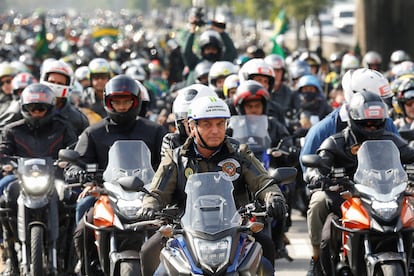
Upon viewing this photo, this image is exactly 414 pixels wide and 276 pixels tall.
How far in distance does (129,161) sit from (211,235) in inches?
88.2

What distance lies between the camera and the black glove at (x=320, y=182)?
8.77 m

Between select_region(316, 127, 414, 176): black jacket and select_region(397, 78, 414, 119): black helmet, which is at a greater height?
select_region(397, 78, 414, 119): black helmet

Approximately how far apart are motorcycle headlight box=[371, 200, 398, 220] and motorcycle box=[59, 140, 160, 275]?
1.48 metres

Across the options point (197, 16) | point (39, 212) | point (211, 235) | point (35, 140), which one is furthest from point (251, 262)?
point (197, 16)

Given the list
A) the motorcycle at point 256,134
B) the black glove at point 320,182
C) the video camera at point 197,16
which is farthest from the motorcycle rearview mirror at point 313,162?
the video camera at point 197,16

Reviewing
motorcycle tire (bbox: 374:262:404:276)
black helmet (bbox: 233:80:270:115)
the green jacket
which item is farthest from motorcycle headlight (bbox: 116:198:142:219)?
black helmet (bbox: 233:80:270:115)

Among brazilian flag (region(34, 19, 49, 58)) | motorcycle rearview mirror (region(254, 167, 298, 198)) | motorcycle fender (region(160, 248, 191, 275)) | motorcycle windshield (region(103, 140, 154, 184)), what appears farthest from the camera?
brazilian flag (region(34, 19, 49, 58))

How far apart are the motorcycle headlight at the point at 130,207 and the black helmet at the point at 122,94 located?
1242mm

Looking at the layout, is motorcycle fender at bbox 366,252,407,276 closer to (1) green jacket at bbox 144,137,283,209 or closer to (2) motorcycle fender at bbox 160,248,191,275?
(1) green jacket at bbox 144,137,283,209

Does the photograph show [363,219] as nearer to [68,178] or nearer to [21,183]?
[68,178]

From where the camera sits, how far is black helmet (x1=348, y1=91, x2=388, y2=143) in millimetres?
9133

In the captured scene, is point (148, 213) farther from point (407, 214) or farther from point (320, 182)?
point (407, 214)

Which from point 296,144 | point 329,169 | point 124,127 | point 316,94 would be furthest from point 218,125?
point 316,94

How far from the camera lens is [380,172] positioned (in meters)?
8.71
